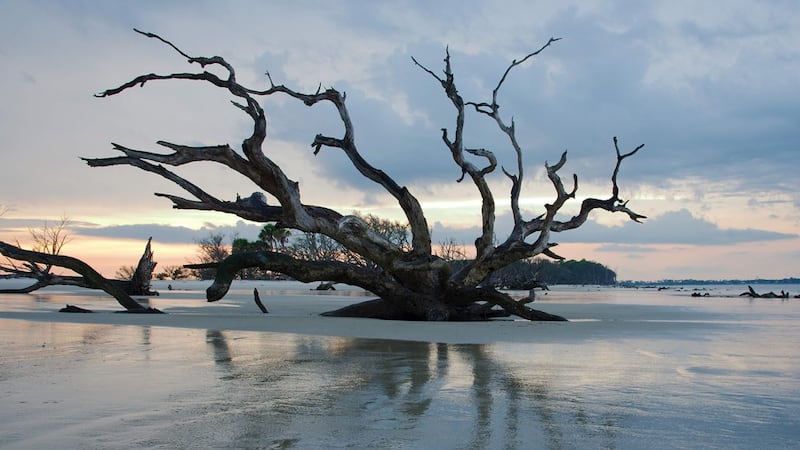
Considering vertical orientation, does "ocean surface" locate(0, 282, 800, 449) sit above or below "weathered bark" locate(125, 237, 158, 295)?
below

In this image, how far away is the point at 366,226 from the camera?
12.8m

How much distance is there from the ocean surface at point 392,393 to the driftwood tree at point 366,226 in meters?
4.24

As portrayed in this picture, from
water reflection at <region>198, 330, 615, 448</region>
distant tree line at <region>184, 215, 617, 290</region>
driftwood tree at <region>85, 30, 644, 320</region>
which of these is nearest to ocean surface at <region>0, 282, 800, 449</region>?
water reflection at <region>198, 330, 615, 448</region>

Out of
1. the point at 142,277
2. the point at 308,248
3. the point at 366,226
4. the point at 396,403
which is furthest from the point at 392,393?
the point at 308,248

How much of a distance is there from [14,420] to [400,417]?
2.03 metres

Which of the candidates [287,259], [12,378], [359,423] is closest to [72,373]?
[12,378]

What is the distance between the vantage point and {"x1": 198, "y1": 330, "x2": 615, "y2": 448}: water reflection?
3432mm

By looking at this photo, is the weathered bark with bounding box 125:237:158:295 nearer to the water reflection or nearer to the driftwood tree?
the driftwood tree

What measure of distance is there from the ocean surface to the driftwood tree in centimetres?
424

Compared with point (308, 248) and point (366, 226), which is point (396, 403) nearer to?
point (366, 226)

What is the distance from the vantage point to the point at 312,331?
9773 millimetres

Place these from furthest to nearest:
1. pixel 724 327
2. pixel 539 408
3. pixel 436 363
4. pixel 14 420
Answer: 1. pixel 724 327
2. pixel 436 363
3. pixel 539 408
4. pixel 14 420

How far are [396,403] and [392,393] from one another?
37 cm

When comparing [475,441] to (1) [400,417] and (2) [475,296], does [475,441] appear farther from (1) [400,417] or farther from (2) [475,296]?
(2) [475,296]
